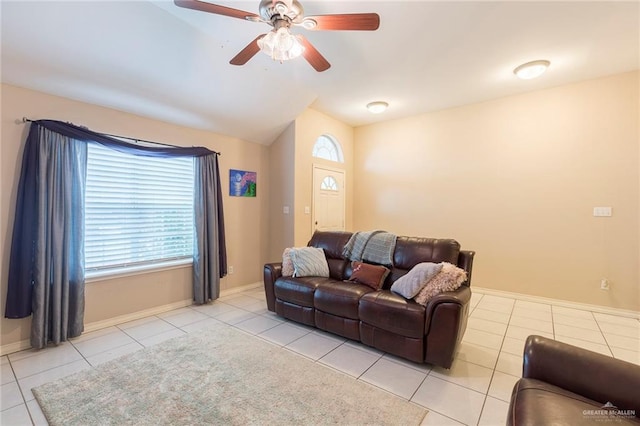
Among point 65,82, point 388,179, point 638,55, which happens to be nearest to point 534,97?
point 638,55

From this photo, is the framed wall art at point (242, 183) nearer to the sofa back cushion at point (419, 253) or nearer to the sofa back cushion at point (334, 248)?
the sofa back cushion at point (334, 248)

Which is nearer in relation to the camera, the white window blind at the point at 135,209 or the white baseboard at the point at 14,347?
the white baseboard at the point at 14,347

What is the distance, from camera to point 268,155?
4.85 metres

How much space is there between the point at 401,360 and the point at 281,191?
10.1ft

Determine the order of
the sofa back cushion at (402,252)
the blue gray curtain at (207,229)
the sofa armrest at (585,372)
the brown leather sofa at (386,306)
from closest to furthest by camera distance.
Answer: the sofa armrest at (585,372) < the brown leather sofa at (386,306) < the sofa back cushion at (402,252) < the blue gray curtain at (207,229)

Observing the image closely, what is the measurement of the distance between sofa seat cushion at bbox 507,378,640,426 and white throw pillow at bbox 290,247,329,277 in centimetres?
224

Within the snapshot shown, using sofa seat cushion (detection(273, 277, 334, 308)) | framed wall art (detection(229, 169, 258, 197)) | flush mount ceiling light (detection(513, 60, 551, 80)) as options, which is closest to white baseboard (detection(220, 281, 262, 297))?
sofa seat cushion (detection(273, 277, 334, 308))

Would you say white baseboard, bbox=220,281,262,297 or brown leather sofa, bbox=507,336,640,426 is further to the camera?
white baseboard, bbox=220,281,262,297

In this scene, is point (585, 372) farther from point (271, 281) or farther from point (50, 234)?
point (50, 234)

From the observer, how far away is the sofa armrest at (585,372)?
1.20 meters

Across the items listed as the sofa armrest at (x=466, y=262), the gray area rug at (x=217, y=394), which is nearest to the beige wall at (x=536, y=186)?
Result: the sofa armrest at (x=466, y=262)

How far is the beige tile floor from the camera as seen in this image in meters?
1.91

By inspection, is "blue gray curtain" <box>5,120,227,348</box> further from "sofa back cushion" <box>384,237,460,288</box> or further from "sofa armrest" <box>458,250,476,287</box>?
"sofa armrest" <box>458,250,476,287</box>

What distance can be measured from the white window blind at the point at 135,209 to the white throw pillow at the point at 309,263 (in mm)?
1620
